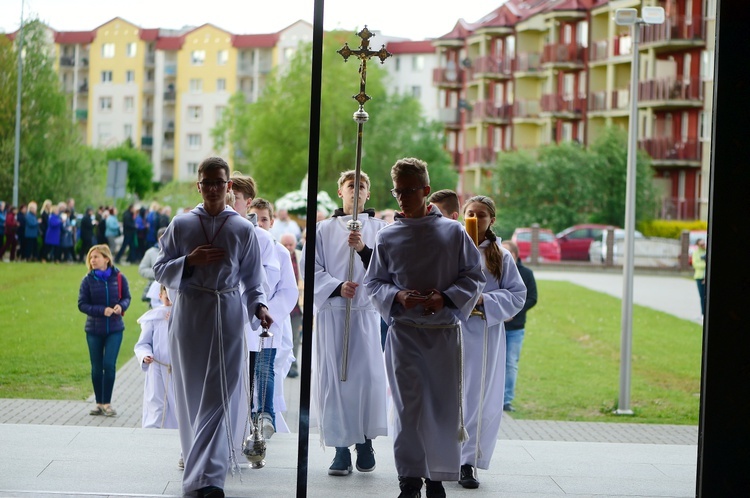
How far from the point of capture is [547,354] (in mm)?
16469

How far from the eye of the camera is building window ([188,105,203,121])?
1856 inches

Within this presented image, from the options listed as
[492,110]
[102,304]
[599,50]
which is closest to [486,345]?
[102,304]

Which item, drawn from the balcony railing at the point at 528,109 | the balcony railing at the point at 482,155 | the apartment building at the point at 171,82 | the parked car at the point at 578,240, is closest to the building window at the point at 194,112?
the apartment building at the point at 171,82

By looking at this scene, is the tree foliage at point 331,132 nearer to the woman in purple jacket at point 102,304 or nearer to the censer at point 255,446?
the woman in purple jacket at point 102,304

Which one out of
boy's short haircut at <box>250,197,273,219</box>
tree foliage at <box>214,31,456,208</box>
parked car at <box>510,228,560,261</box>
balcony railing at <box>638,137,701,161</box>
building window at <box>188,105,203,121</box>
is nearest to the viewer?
boy's short haircut at <box>250,197,273,219</box>

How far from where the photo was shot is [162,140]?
4597 cm

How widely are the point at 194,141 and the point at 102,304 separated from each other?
1523 inches

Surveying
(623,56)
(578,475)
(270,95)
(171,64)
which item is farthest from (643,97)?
(578,475)

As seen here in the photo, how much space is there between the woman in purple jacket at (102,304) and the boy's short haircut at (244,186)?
223 centimetres

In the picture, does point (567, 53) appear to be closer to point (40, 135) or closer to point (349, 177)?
point (40, 135)

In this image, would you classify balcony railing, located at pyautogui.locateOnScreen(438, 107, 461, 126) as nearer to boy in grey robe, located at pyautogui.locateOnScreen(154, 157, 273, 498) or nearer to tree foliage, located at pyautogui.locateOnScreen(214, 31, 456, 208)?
tree foliage, located at pyautogui.locateOnScreen(214, 31, 456, 208)

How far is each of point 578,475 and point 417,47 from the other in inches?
1850

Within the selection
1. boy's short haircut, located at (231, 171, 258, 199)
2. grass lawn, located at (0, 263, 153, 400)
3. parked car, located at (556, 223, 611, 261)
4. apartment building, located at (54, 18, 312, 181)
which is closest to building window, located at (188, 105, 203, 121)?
apartment building, located at (54, 18, 312, 181)

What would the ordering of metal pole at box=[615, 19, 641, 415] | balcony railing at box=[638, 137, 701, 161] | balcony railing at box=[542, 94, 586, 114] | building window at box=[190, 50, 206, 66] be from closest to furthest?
metal pole at box=[615, 19, 641, 415] < balcony railing at box=[638, 137, 701, 161] < building window at box=[190, 50, 206, 66] < balcony railing at box=[542, 94, 586, 114]
